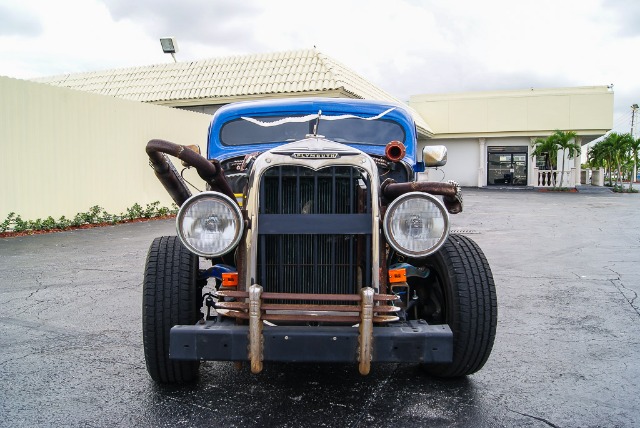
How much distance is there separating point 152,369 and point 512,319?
3199mm

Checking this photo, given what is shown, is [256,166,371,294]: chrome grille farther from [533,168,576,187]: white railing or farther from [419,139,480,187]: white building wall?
[419,139,480,187]: white building wall

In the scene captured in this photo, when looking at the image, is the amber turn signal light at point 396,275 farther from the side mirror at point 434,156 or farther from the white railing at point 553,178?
the white railing at point 553,178

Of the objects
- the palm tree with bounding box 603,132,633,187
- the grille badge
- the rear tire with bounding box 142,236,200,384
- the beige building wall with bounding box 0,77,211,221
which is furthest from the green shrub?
the palm tree with bounding box 603,132,633,187

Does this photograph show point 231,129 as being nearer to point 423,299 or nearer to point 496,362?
point 423,299

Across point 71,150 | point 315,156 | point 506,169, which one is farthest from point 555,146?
point 315,156

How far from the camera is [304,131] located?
4.48 m

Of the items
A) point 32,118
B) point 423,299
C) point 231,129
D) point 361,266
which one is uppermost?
point 32,118

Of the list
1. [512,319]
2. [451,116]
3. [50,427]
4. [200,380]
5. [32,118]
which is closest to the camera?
[50,427]

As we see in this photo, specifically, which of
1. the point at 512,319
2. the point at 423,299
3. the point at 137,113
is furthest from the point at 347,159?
the point at 137,113

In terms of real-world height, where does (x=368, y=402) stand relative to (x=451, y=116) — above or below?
below

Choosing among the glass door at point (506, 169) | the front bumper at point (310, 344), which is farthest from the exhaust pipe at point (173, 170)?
the glass door at point (506, 169)

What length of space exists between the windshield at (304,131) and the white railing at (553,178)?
28841 mm

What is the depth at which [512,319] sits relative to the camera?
16.8ft

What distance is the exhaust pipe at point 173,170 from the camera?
10.0 ft
